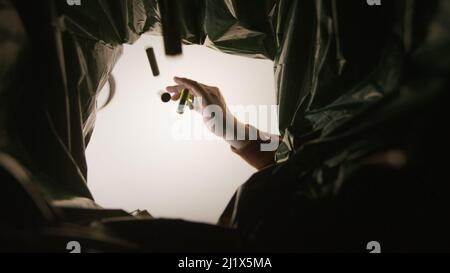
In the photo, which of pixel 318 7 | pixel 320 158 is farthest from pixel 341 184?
pixel 318 7

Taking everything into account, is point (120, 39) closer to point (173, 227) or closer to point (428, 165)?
point (173, 227)

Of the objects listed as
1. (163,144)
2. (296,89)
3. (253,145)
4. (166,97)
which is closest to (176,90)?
(166,97)

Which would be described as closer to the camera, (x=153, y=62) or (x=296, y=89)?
(x=296, y=89)

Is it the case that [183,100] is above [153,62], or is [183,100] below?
below

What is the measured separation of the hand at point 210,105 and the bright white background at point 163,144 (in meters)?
0.05

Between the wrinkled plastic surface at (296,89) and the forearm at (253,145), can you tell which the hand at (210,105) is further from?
the wrinkled plastic surface at (296,89)

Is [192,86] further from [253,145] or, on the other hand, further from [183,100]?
[253,145]

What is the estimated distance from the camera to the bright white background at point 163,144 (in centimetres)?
100

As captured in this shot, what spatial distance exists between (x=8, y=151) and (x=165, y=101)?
524 millimetres

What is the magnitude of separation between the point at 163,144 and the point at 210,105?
263mm

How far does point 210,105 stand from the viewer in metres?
0.93

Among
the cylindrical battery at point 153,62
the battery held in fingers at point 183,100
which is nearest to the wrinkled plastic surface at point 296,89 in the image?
the cylindrical battery at point 153,62

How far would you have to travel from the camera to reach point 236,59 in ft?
3.36

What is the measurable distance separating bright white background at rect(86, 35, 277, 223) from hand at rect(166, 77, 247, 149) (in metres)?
0.05
